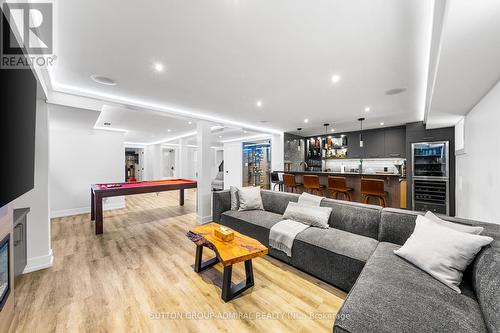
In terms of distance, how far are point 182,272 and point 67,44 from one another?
270 cm

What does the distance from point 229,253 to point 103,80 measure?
9.32 feet

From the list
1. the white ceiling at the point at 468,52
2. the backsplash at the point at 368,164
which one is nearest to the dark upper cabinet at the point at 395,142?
the backsplash at the point at 368,164

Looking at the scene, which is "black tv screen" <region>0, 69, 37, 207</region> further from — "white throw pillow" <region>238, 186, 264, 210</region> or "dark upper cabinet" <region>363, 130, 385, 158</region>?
"dark upper cabinet" <region>363, 130, 385, 158</region>

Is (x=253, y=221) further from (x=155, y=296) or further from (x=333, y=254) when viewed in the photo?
(x=155, y=296)

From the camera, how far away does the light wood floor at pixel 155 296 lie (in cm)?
160

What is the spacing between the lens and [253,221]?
302 cm

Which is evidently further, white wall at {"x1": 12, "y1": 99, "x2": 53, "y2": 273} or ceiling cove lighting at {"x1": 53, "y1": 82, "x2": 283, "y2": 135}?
ceiling cove lighting at {"x1": 53, "y1": 82, "x2": 283, "y2": 135}

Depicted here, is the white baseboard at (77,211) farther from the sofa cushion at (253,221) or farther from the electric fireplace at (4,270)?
the electric fireplace at (4,270)

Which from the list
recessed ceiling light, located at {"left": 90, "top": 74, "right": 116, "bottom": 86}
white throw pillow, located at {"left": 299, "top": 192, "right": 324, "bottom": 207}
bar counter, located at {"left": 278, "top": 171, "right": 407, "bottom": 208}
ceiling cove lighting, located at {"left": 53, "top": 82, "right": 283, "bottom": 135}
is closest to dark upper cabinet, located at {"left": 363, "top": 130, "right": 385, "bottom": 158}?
bar counter, located at {"left": 278, "top": 171, "right": 407, "bottom": 208}

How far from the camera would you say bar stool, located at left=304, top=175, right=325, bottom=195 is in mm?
4906

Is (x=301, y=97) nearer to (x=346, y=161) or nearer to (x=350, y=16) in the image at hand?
(x=350, y=16)

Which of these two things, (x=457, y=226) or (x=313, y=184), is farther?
(x=313, y=184)

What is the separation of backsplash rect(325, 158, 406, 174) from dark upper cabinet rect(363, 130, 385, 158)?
37 cm

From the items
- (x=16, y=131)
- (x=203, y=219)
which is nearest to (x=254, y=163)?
(x=203, y=219)
